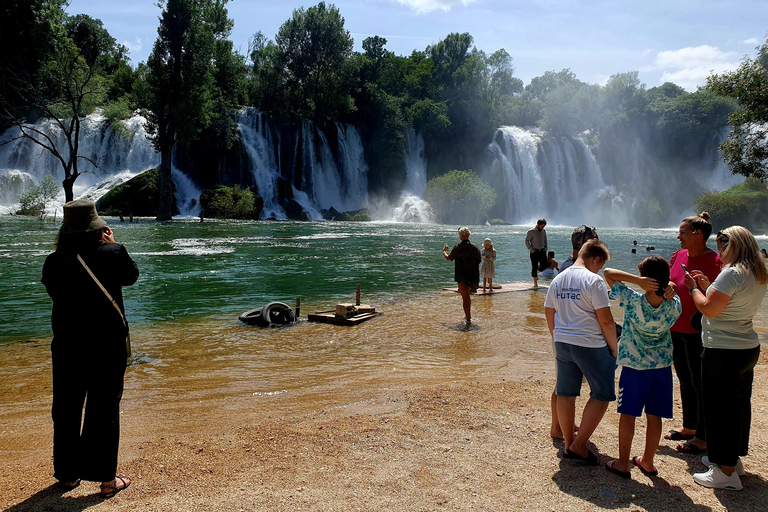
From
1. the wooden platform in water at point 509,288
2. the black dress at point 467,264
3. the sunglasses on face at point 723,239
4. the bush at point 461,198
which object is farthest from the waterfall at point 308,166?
the sunglasses on face at point 723,239

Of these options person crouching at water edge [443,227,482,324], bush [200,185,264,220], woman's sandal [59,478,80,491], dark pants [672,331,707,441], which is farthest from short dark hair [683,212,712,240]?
bush [200,185,264,220]

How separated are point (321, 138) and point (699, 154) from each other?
52827 mm

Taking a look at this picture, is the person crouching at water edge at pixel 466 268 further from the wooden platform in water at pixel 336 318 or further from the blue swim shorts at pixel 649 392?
the blue swim shorts at pixel 649 392

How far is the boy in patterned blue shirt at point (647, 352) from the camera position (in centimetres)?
391

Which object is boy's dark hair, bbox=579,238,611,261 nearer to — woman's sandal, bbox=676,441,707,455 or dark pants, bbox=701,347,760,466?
dark pants, bbox=701,347,760,466

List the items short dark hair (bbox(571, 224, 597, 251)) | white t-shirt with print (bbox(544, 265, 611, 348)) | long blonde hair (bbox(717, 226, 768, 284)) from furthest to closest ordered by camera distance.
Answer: short dark hair (bbox(571, 224, 597, 251))
white t-shirt with print (bbox(544, 265, 611, 348))
long blonde hair (bbox(717, 226, 768, 284))

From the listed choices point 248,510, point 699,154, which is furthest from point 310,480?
point 699,154

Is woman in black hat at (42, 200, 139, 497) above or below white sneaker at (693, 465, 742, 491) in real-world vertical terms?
above

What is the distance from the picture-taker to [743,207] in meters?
51.3

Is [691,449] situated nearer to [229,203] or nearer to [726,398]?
[726,398]

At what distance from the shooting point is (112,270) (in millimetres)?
3738

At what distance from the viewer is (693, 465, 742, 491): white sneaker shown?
3881 millimetres

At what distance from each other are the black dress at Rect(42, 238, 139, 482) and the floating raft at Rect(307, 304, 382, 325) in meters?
6.93

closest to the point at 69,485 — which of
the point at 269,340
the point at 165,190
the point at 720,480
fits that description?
the point at 720,480
